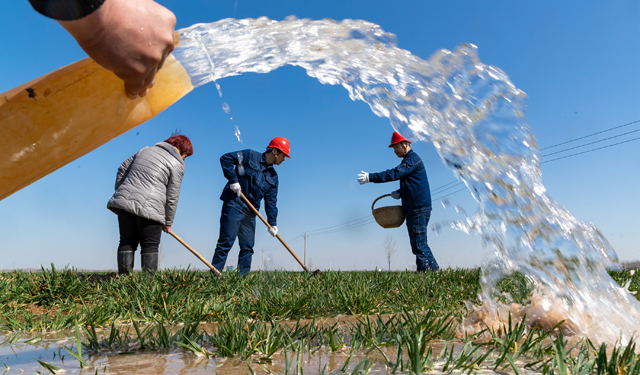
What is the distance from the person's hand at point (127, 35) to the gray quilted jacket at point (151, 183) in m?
4.25

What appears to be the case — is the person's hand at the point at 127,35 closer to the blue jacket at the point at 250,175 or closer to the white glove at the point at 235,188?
the white glove at the point at 235,188

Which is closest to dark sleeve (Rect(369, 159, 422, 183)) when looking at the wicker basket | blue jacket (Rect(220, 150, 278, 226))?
the wicker basket

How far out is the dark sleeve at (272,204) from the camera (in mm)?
6742

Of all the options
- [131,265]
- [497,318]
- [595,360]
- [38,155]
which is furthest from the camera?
[131,265]

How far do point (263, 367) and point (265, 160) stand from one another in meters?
5.30

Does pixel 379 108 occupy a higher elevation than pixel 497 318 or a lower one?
higher

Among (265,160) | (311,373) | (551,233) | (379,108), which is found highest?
(265,160)

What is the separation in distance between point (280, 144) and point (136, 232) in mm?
2693

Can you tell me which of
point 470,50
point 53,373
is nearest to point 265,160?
point 470,50

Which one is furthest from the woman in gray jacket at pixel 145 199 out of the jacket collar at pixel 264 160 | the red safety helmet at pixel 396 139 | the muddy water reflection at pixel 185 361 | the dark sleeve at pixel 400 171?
the red safety helmet at pixel 396 139

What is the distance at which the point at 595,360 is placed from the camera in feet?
4.66

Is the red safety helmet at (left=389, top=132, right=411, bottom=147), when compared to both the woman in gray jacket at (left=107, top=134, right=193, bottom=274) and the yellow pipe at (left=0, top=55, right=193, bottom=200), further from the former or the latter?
the yellow pipe at (left=0, top=55, right=193, bottom=200)

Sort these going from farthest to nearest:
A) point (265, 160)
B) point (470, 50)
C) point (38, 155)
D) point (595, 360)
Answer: point (265, 160)
point (470, 50)
point (595, 360)
point (38, 155)

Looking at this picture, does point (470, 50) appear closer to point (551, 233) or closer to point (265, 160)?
point (551, 233)
